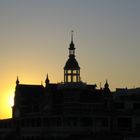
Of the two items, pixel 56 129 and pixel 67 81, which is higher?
pixel 67 81

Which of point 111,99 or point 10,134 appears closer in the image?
point 111,99

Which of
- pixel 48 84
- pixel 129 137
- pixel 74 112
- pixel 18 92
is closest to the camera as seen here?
pixel 129 137

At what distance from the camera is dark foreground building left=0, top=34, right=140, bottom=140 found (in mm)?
114875

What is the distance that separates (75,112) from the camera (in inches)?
4520

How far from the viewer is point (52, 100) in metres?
119

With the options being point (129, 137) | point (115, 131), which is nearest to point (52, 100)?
point (115, 131)

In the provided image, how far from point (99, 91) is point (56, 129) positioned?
11154mm

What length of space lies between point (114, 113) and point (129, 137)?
74.5 ft

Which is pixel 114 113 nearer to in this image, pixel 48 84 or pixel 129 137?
pixel 48 84

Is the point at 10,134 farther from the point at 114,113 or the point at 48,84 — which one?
the point at 114,113

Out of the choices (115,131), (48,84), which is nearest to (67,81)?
(48,84)

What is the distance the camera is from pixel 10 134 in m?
130

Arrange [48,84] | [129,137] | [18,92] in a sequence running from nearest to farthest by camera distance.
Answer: [129,137] < [48,84] < [18,92]

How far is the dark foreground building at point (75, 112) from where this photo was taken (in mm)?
114875
